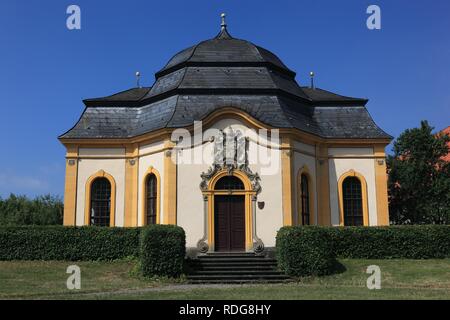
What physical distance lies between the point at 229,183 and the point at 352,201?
7093 millimetres

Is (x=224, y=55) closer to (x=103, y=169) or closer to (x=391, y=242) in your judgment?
(x=103, y=169)

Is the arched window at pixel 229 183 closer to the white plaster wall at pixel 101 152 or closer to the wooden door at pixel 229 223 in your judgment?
the wooden door at pixel 229 223

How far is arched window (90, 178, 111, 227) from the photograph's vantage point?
85.6 ft

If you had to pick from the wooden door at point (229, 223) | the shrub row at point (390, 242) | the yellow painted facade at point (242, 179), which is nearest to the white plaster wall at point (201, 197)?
the yellow painted facade at point (242, 179)

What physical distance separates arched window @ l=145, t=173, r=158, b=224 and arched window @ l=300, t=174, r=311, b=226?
22.7 feet

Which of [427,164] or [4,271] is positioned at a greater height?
[427,164]

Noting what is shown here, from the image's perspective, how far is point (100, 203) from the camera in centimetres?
2633
